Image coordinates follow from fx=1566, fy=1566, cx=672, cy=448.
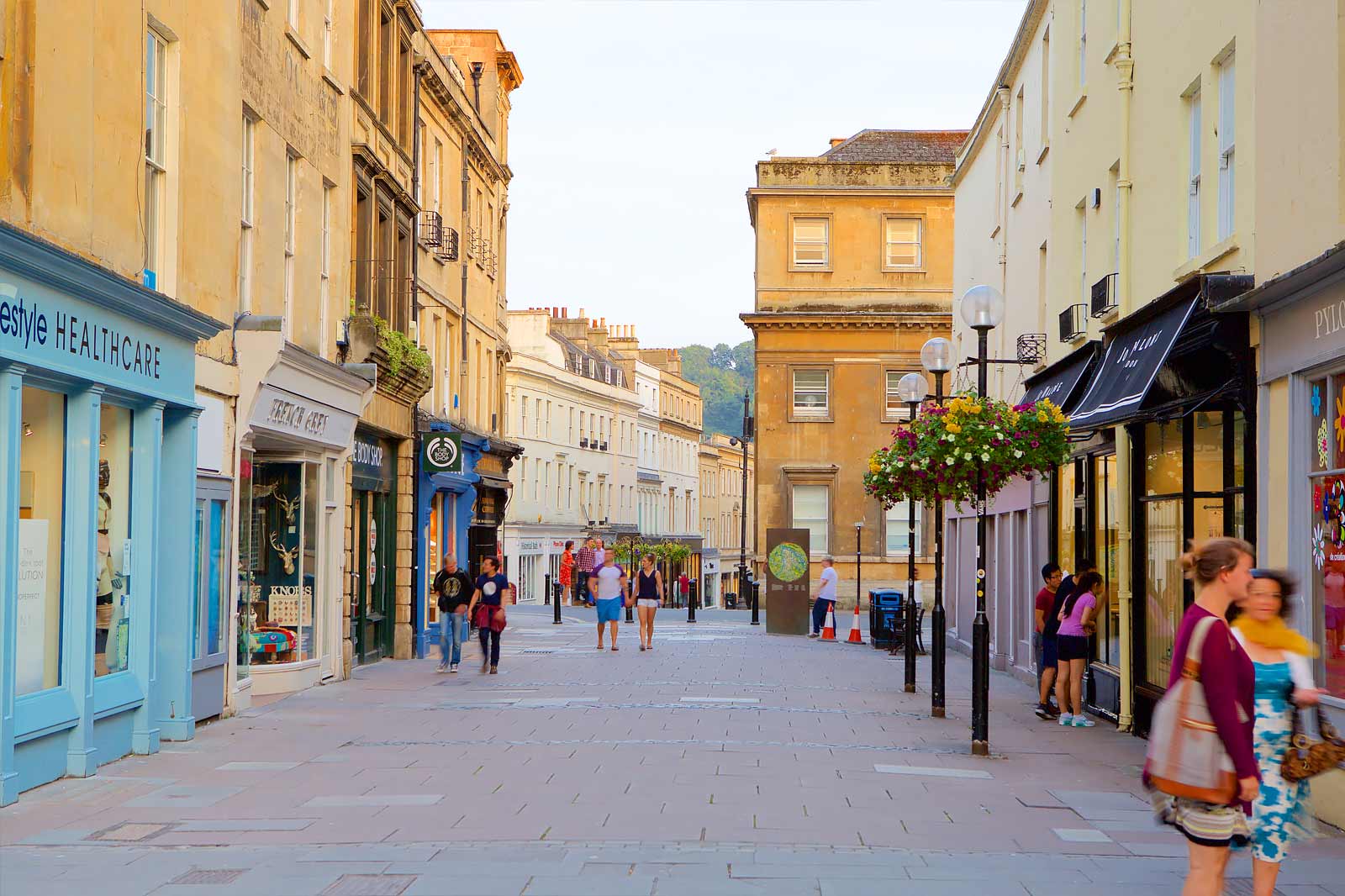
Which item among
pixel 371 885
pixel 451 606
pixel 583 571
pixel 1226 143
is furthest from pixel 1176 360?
pixel 583 571

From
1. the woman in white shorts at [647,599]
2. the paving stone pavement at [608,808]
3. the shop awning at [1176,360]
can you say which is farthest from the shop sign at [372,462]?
the shop awning at [1176,360]

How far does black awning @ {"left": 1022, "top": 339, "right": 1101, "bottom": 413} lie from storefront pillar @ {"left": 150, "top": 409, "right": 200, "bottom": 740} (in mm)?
Result: 8540

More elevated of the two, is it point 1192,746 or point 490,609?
point 1192,746

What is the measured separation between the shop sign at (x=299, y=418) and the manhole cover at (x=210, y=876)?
27.5ft

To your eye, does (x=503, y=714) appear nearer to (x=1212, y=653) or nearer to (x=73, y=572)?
(x=73, y=572)

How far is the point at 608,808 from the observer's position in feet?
33.8

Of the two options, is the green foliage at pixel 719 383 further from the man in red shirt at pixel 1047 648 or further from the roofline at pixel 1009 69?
the man in red shirt at pixel 1047 648

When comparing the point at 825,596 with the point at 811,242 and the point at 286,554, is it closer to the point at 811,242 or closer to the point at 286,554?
the point at 286,554

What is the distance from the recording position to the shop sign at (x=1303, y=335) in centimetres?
1011

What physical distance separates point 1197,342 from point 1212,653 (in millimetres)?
6346

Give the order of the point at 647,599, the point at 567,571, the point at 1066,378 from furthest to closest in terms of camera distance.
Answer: the point at 567,571, the point at 647,599, the point at 1066,378

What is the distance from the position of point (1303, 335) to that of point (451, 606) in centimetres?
1373

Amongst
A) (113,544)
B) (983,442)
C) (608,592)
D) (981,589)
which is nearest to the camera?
(113,544)

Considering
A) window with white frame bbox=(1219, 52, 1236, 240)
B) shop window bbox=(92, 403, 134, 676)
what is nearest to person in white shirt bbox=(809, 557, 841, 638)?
window with white frame bbox=(1219, 52, 1236, 240)
